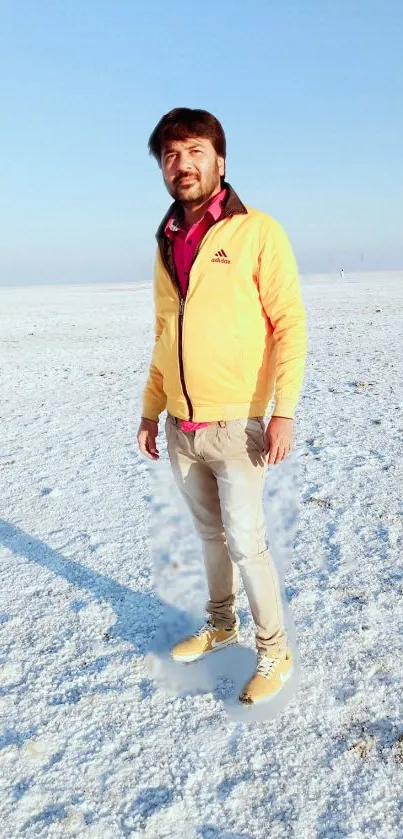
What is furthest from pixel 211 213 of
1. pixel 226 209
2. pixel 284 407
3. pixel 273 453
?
pixel 273 453

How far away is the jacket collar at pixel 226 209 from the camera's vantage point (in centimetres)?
220

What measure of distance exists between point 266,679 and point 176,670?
1.46 ft

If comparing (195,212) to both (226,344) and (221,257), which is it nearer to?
(221,257)

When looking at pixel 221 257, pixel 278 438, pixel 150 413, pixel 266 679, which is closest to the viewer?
pixel 221 257

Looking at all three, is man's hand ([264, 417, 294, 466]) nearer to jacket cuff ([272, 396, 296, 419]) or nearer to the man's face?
jacket cuff ([272, 396, 296, 419])

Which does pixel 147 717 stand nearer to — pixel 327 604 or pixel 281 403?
pixel 327 604

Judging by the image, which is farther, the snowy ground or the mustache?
the mustache

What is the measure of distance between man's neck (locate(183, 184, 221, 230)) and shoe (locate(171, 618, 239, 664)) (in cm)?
176

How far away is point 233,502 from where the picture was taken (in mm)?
2379

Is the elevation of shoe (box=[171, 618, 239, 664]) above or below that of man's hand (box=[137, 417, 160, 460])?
below

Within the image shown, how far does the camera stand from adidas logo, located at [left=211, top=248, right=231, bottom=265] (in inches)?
85.7

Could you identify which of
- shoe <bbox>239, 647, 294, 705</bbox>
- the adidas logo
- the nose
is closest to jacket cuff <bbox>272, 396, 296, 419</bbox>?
the adidas logo

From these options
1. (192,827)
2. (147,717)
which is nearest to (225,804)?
(192,827)

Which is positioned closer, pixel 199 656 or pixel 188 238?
pixel 188 238
